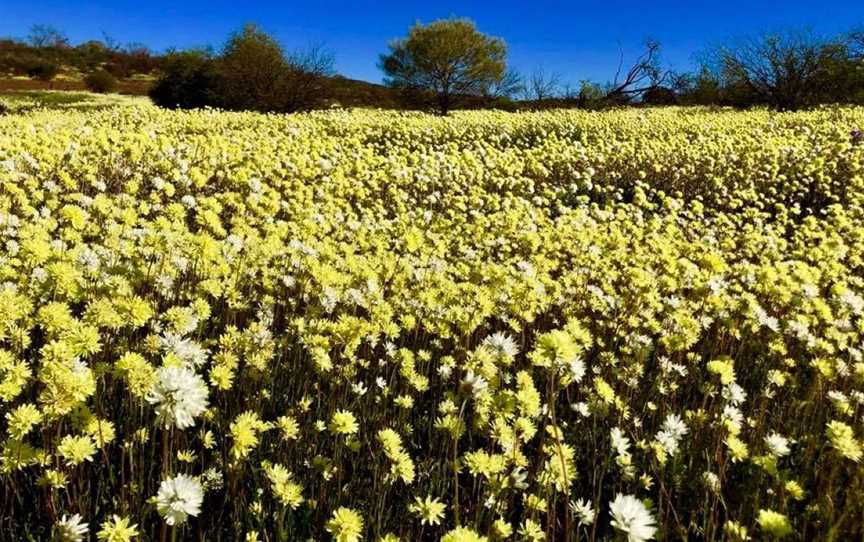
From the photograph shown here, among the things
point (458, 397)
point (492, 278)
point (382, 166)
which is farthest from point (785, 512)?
point (382, 166)

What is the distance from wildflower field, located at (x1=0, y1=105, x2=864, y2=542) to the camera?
7.11 ft

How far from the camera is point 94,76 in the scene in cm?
4950

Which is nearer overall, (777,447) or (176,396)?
(176,396)

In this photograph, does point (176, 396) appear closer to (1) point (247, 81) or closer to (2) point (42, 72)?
(1) point (247, 81)

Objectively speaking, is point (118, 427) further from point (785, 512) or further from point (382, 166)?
point (382, 166)

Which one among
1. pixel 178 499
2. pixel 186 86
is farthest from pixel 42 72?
pixel 178 499

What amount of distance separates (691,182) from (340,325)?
1148cm

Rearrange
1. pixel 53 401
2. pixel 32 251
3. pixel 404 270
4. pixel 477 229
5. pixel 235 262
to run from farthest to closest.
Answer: pixel 477 229
pixel 404 270
pixel 235 262
pixel 32 251
pixel 53 401

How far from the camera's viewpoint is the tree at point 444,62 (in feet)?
136

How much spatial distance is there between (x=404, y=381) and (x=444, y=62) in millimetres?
41404

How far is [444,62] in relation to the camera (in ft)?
136

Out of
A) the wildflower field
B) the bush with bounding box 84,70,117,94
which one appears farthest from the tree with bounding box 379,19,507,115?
the wildflower field

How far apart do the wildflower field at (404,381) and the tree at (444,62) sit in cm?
3589

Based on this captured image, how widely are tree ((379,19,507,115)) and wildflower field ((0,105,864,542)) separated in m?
35.9
